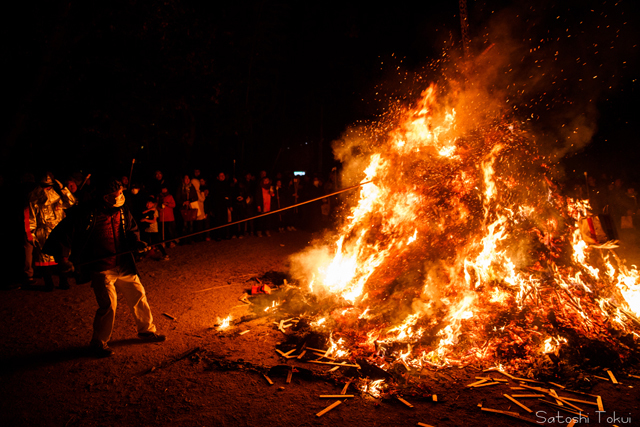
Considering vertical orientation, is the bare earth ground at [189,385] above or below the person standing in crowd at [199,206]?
below

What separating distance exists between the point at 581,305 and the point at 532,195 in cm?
205

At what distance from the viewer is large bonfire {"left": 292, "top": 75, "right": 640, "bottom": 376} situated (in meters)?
5.45

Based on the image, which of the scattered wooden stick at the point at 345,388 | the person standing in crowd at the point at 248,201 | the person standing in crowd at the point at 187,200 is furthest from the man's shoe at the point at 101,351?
the person standing in crowd at the point at 248,201

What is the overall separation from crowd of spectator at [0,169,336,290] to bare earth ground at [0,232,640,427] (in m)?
1.54

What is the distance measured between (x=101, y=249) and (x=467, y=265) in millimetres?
5768

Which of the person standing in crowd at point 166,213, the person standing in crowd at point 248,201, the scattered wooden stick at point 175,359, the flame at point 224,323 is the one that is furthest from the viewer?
the person standing in crowd at point 248,201

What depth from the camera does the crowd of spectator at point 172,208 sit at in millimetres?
7637

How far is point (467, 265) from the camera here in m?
6.35

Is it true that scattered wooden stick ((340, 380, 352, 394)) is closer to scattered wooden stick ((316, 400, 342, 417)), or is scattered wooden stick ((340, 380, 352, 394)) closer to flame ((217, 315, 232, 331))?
scattered wooden stick ((316, 400, 342, 417))

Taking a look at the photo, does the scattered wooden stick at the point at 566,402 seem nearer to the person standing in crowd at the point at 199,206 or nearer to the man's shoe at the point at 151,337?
the man's shoe at the point at 151,337

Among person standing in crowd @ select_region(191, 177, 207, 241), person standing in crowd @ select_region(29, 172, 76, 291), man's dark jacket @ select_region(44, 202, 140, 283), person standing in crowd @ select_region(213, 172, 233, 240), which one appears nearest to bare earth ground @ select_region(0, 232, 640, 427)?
person standing in crowd @ select_region(29, 172, 76, 291)

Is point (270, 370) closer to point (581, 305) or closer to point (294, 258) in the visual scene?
point (581, 305)

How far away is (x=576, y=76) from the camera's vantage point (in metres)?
7.89

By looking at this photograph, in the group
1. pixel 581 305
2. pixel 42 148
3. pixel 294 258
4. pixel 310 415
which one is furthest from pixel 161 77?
pixel 581 305
